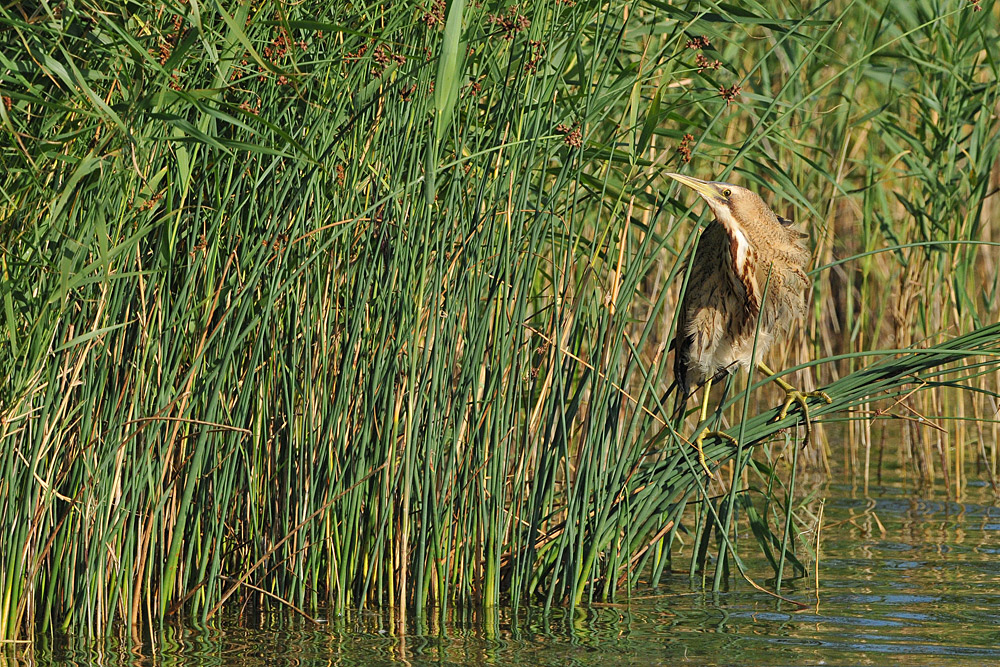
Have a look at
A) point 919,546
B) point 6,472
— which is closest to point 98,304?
point 6,472

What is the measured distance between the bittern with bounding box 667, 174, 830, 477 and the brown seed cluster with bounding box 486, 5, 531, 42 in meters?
0.84

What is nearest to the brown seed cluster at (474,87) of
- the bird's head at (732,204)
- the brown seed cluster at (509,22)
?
the brown seed cluster at (509,22)

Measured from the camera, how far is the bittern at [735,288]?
3848mm

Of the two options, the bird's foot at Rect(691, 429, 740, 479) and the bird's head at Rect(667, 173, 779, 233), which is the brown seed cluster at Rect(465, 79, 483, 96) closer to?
the bird's head at Rect(667, 173, 779, 233)

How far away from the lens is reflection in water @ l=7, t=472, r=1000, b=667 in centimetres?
317

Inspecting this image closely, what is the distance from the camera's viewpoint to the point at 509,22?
9.93ft

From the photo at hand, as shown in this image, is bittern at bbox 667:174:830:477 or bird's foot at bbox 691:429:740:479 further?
bittern at bbox 667:174:830:477

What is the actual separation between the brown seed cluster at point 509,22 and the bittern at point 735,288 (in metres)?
0.84

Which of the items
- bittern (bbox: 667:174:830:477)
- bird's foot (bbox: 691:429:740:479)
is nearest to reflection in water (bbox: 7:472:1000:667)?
bird's foot (bbox: 691:429:740:479)

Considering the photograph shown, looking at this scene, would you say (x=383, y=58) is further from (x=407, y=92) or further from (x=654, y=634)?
(x=654, y=634)

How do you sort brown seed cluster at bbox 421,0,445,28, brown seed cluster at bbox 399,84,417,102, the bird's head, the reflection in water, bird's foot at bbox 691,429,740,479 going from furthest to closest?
1. the bird's head
2. bird's foot at bbox 691,429,740,479
3. the reflection in water
4. brown seed cluster at bbox 399,84,417,102
5. brown seed cluster at bbox 421,0,445,28

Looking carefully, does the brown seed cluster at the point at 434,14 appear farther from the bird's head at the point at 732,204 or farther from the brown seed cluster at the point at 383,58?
the bird's head at the point at 732,204

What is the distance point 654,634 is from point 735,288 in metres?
1.14

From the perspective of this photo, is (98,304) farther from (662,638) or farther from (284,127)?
(662,638)
